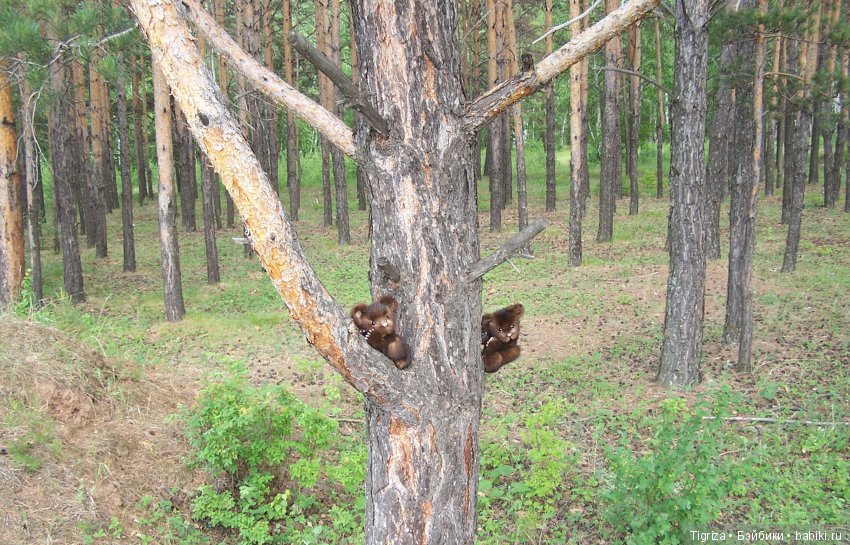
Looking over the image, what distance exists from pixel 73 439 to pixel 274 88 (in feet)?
15.7

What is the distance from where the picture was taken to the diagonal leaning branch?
272 centimetres

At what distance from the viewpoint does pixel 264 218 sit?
2730 mm

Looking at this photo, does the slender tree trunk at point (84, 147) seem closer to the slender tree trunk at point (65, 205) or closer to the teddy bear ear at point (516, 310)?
the slender tree trunk at point (65, 205)

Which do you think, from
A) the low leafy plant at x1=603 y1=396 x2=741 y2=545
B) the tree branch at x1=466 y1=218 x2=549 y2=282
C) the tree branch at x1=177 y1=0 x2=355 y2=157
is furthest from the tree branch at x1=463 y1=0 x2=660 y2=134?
the low leafy plant at x1=603 y1=396 x2=741 y2=545

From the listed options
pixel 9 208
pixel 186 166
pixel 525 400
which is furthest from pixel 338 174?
pixel 525 400

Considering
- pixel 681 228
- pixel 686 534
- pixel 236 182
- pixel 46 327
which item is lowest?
pixel 686 534

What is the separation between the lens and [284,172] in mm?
40812

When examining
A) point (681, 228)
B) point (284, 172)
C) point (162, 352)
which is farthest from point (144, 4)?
Result: point (284, 172)

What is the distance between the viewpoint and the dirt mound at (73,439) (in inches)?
217

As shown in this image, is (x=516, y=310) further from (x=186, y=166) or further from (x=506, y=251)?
(x=186, y=166)

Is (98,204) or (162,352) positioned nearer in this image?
(162,352)

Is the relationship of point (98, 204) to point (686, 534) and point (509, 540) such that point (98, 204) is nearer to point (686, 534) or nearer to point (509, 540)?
point (509, 540)

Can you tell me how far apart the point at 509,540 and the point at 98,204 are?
56.8 ft

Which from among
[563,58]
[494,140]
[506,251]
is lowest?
[506,251]
